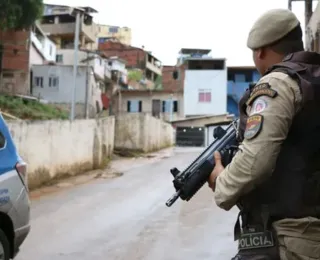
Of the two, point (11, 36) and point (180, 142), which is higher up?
point (11, 36)

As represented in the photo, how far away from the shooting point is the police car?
4965 mm

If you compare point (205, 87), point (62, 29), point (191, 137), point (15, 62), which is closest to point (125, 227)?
point (15, 62)

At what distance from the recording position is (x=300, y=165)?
6.55ft

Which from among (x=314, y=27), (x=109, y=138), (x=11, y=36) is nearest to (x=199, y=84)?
(x=11, y=36)

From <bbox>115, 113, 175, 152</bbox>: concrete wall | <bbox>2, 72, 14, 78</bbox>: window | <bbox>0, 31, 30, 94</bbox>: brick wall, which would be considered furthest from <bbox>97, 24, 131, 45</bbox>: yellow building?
<bbox>115, 113, 175, 152</bbox>: concrete wall

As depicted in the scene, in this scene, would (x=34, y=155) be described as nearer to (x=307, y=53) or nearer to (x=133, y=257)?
(x=133, y=257)

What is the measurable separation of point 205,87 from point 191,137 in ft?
30.1

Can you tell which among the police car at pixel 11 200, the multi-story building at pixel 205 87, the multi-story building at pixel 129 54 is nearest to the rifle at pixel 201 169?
the police car at pixel 11 200

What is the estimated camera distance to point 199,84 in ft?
186

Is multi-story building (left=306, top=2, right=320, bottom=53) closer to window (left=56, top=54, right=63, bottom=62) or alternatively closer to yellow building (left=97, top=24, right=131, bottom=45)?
window (left=56, top=54, right=63, bottom=62)

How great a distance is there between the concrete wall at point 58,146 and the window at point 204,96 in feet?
117

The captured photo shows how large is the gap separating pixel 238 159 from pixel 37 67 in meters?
43.3

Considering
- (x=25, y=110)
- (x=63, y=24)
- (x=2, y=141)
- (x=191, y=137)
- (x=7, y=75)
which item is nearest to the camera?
(x=2, y=141)

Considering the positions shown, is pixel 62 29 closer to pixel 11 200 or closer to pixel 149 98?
pixel 149 98
